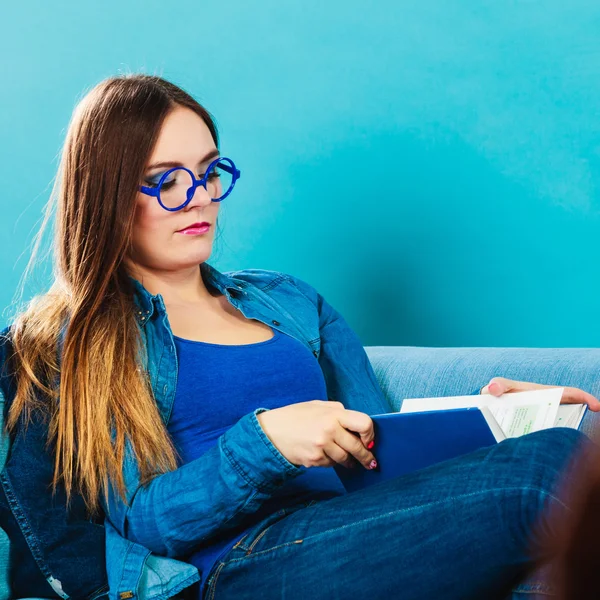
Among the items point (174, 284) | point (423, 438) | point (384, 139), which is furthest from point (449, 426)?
point (384, 139)

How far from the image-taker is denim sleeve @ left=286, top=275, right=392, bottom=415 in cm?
174

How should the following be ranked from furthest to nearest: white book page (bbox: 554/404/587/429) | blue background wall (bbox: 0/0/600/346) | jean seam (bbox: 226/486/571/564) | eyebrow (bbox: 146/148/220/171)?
blue background wall (bbox: 0/0/600/346) < eyebrow (bbox: 146/148/220/171) < white book page (bbox: 554/404/587/429) < jean seam (bbox: 226/486/571/564)

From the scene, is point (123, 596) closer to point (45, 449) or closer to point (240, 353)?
point (45, 449)

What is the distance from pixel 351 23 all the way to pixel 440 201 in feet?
1.65

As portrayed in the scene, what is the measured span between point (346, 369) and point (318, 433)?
0.55m

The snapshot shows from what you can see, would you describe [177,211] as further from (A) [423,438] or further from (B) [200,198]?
(A) [423,438]

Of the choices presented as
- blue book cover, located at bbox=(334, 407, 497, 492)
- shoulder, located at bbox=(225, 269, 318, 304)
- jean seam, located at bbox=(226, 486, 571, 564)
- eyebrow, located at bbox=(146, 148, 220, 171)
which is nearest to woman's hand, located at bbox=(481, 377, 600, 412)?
blue book cover, located at bbox=(334, 407, 497, 492)

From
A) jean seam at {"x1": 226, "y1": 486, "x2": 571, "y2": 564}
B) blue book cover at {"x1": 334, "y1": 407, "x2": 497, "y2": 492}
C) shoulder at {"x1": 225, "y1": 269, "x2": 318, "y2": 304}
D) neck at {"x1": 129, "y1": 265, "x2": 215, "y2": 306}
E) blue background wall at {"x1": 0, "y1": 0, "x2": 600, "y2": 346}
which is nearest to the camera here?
jean seam at {"x1": 226, "y1": 486, "x2": 571, "y2": 564}

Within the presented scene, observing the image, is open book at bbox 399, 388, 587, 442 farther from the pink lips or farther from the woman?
the pink lips

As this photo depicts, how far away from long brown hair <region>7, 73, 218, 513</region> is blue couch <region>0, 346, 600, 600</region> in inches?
24.2

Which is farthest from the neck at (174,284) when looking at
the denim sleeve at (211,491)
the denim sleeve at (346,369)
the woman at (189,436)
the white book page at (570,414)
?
the white book page at (570,414)

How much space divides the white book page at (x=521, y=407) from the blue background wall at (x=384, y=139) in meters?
0.72

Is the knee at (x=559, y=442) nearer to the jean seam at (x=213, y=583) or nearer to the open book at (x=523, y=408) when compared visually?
the open book at (x=523, y=408)

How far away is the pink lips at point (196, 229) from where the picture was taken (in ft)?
5.24
